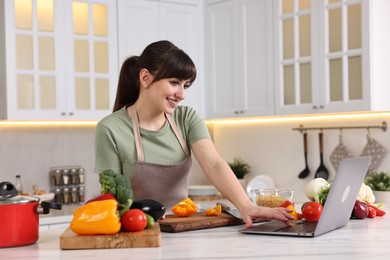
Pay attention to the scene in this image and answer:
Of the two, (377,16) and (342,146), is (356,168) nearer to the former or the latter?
(377,16)

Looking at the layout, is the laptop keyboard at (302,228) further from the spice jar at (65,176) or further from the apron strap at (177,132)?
the spice jar at (65,176)

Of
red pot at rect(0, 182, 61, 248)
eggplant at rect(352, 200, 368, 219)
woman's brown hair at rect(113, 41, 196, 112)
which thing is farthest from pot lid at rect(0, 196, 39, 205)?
eggplant at rect(352, 200, 368, 219)

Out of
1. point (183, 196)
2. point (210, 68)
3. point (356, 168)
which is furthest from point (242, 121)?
point (356, 168)

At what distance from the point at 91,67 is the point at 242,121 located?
1379 mm

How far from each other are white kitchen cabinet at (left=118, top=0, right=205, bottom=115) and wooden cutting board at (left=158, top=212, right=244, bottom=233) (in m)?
2.59

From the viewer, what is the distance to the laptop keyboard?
2.12 metres

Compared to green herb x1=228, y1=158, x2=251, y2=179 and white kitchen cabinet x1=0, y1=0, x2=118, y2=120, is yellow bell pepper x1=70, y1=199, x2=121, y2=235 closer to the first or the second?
white kitchen cabinet x1=0, y1=0, x2=118, y2=120

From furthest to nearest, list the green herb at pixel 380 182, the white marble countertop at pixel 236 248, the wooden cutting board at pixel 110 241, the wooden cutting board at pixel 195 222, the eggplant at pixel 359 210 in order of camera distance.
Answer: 1. the green herb at pixel 380 182
2. the eggplant at pixel 359 210
3. the wooden cutting board at pixel 195 222
4. the wooden cutting board at pixel 110 241
5. the white marble countertop at pixel 236 248

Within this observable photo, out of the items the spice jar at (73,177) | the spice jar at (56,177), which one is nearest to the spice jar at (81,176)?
the spice jar at (73,177)

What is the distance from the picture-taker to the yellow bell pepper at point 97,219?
192 centimetres

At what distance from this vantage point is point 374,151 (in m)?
4.41

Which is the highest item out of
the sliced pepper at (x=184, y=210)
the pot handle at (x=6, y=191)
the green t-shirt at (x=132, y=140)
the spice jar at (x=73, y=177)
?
the green t-shirt at (x=132, y=140)

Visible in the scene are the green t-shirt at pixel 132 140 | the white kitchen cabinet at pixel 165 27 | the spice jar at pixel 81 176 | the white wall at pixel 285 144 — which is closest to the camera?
the green t-shirt at pixel 132 140

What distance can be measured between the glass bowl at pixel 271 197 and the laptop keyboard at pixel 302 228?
167mm
